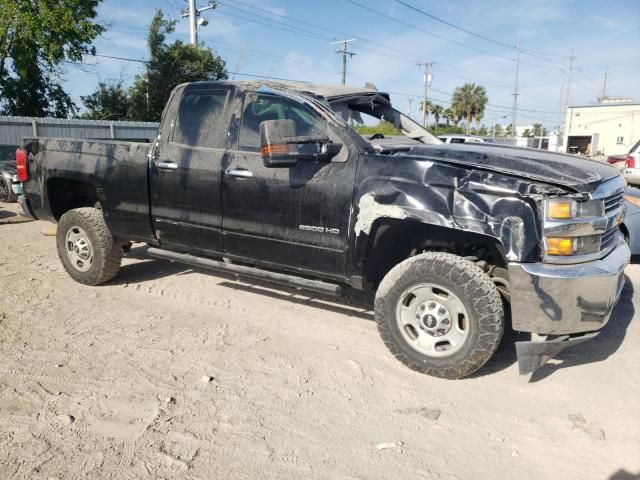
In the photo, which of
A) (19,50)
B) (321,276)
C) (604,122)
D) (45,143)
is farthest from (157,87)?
(604,122)

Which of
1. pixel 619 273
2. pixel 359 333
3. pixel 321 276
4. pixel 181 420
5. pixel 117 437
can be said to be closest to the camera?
pixel 117 437

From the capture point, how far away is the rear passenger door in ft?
13.9

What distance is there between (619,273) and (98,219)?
4544 millimetres

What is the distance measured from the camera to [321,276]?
3.88m

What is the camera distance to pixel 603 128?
4481 cm

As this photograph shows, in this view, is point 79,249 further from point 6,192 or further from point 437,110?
point 437,110

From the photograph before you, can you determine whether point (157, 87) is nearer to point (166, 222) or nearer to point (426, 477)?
point (166, 222)

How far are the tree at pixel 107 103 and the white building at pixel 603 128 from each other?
3586cm

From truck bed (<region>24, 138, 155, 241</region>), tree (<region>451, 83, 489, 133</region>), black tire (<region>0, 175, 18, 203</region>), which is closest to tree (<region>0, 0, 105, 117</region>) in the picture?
black tire (<region>0, 175, 18, 203</region>)

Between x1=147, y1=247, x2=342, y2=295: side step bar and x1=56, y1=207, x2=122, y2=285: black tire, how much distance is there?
0.55 metres

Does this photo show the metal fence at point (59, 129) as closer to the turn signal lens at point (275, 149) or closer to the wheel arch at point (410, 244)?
the turn signal lens at point (275, 149)

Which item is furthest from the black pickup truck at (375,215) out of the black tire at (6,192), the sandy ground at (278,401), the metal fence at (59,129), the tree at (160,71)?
the tree at (160,71)

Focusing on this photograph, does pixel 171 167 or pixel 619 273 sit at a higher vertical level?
pixel 171 167

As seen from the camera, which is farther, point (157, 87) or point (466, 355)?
point (157, 87)
